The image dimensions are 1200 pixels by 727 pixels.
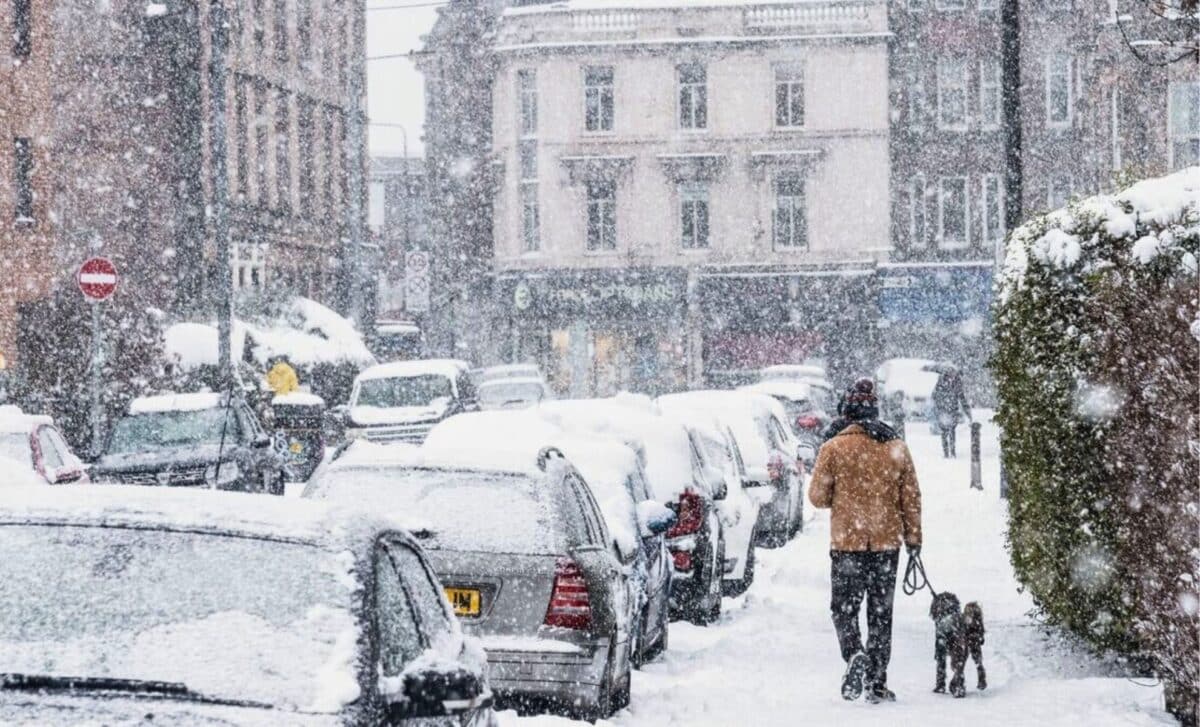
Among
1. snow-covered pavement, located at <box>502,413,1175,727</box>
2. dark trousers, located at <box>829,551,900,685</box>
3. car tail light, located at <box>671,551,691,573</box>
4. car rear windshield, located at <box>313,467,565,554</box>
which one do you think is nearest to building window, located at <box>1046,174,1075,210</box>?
snow-covered pavement, located at <box>502,413,1175,727</box>

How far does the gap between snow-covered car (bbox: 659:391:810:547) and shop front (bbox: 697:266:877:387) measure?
1356 inches

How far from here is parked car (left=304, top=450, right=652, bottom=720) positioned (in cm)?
945

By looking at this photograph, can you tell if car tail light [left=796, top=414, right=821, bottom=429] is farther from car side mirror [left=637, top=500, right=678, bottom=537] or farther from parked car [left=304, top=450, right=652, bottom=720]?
parked car [left=304, top=450, right=652, bottom=720]

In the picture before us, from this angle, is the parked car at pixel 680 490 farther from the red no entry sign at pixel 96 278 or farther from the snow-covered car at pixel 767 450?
the red no entry sign at pixel 96 278

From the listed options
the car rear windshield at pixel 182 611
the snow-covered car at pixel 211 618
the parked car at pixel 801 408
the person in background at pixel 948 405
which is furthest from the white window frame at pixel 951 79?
the car rear windshield at pixel 182 611

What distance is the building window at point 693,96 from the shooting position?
195 ft

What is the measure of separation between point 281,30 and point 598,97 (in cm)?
1038

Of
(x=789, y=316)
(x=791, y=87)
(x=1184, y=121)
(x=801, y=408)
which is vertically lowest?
(x=801, y=408)

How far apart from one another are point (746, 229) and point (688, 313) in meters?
2.84

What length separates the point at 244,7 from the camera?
50.2m

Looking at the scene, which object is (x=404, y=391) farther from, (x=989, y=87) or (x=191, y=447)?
(x=989, y=87)

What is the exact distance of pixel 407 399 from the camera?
33375mm

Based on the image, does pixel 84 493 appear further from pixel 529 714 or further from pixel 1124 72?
pixel 1124 72

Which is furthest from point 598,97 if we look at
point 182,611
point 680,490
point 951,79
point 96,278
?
point 182,611
